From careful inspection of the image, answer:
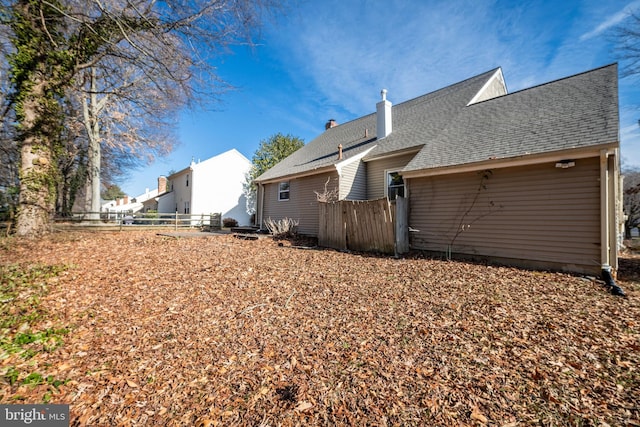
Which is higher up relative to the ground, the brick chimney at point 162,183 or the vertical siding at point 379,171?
the brick chimney at point 162,183

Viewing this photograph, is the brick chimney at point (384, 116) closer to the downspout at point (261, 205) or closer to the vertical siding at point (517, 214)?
the vertical siding at point (517, 214)

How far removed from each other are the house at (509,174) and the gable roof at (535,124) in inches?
1.0

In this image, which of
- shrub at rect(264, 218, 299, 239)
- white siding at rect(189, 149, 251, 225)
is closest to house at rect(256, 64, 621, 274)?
shrub at rect(264, 218, 299, 239)

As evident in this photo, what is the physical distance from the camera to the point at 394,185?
10.9 metres

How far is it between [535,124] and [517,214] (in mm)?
2652

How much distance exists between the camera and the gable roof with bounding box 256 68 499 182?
11.1m

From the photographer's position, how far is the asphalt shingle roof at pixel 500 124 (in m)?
6.52

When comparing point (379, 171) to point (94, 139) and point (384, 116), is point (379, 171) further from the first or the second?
point (94, 139)

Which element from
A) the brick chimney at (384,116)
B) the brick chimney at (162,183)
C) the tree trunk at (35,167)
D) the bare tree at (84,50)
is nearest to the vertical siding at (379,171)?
the brick chimney at (384,116)

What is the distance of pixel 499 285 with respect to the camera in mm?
5250

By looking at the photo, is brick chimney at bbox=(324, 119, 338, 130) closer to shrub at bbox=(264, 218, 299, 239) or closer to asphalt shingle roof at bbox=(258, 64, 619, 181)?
asphalt shingle roof at bbox=(258, 64, 619, 181)

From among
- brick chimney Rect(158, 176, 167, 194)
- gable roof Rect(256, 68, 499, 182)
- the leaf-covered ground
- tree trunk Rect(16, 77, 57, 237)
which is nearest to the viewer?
the leaf-covered ground

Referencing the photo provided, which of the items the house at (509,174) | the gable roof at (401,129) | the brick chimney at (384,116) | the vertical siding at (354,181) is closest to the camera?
the house at (509,174)

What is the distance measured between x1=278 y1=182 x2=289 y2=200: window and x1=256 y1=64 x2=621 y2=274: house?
2.31m
